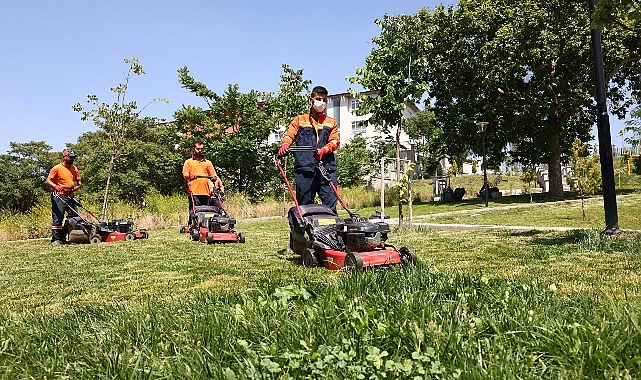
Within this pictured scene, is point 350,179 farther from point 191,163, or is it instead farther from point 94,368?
point 94,368

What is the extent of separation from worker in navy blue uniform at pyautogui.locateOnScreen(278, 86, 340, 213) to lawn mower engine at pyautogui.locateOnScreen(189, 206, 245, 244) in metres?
2.75

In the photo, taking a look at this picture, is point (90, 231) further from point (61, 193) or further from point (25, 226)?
point (25, 226)

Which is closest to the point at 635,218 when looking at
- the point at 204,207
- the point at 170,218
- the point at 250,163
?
the point at 204,207

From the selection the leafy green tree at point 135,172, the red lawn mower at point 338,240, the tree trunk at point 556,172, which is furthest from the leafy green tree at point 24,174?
the red lawn mower at point 338,240

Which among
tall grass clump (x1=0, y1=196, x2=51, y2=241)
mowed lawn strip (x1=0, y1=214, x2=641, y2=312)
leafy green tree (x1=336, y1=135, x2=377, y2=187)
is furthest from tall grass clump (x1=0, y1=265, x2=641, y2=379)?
leafy green tree (x1=336, y1=135, x2=377, y2=187)

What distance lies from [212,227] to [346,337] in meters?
7.65

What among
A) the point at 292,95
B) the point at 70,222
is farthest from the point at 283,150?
the point at 292,95

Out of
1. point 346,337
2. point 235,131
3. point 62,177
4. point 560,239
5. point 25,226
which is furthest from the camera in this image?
point 235,131

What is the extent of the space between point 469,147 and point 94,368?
26495 millimetres

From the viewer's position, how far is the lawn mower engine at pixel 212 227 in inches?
372

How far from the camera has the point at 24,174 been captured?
47562mm

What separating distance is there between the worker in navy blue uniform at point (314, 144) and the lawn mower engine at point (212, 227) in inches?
108

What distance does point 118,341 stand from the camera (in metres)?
2.51

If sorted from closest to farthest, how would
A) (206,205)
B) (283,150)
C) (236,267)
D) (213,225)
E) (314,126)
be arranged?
1. (236,267)
2. (283,150)
3. (314,126)
4. (213,225)
5. (206,205)
